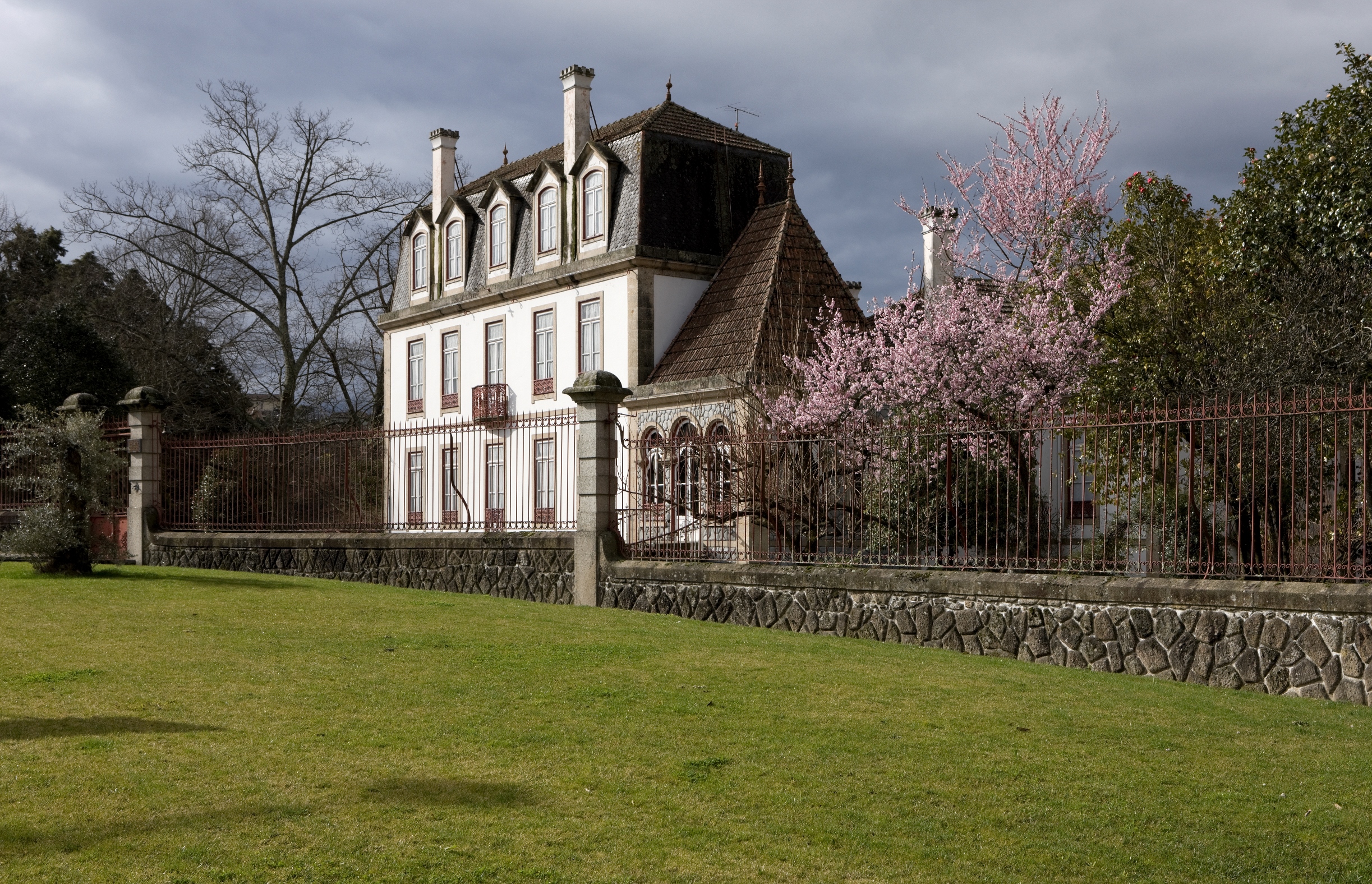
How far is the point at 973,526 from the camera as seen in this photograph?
43.3 feet

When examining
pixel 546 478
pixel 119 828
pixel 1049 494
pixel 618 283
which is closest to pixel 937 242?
pixel 618 283

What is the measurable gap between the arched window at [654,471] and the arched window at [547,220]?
15491 mm

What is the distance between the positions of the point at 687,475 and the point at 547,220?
1702 centimetres

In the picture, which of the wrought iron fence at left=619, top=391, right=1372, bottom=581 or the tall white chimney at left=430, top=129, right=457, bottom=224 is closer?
the wrought iron fence at left=619, top=391, right=1372, bottom=581

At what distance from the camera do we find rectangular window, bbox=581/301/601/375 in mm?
29203

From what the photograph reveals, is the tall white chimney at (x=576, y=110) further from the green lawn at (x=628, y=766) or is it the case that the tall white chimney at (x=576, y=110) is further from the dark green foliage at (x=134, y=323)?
the green lawn at (x=628, y=766)

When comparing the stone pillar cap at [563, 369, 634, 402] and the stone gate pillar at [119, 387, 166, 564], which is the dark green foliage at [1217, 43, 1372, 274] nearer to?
the stone pillar cap at [563, 369, 634, 402]

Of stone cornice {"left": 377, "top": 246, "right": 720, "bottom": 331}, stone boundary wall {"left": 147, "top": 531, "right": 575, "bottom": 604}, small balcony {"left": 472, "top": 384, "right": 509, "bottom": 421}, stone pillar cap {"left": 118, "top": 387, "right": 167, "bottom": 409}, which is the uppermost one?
stone cornice {"left": 377, "top": 246, "right": 720, "bottom": 331}

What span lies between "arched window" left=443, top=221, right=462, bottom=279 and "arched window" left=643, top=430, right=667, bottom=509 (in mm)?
19139

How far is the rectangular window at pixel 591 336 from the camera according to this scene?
2920 cm

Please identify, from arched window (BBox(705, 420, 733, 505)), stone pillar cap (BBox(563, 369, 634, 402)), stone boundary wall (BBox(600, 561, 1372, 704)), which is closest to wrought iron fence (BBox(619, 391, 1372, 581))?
arched window (BBox(705, 420, 733, 505))

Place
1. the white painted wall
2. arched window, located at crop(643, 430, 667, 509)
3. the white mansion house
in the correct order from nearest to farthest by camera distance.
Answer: arched window, located at crop(643, 430, 667, 509)
the white mansion house
the white painted wall

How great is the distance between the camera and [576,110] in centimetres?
3094

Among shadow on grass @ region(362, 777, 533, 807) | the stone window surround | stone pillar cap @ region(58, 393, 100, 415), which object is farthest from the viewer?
the stone window surround
